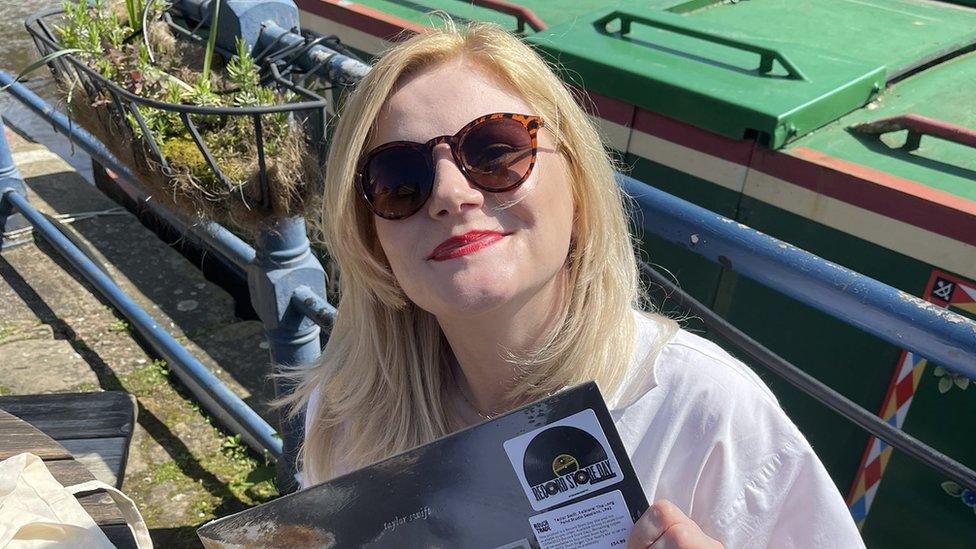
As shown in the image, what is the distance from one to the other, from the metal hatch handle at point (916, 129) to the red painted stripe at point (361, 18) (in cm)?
146

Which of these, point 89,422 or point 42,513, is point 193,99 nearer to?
point 89,422

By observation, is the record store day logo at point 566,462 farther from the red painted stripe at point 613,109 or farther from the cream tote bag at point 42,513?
the red painted stripe at point 613,109

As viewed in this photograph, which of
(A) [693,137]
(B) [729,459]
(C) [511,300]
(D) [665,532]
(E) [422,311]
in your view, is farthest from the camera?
(A) [693,137]

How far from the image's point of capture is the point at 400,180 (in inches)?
45.1

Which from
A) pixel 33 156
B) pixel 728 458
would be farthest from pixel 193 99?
pixel 33 156

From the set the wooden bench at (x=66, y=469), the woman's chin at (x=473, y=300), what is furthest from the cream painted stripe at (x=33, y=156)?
the woman's chin at (x=473, y=300)

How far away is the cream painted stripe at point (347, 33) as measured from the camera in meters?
3.24

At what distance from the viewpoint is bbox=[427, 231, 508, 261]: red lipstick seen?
44.4 inches

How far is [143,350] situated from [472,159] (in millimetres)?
2658

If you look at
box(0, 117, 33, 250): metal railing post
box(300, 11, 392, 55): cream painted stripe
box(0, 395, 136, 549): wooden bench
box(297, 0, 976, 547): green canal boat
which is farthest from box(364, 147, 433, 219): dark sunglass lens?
box(0, 117, 33, 250): metal railing post

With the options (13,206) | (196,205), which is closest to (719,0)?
(196,205)

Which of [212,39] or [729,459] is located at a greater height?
[212,39]

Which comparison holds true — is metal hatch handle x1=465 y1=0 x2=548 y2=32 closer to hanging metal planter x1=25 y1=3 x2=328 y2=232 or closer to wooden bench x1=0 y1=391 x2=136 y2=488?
hanging metal planter x1=25 y1=3 x2=328 y2=232

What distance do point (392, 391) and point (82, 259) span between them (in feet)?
7.08
